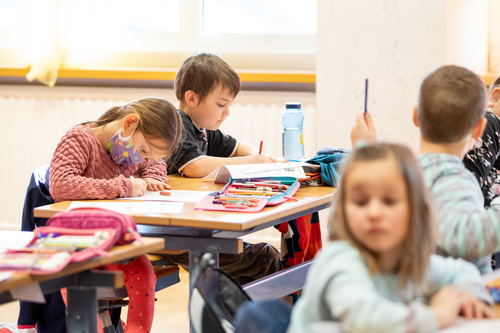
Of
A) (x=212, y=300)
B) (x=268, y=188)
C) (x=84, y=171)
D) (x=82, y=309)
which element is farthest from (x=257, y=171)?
(x=212, y=300)

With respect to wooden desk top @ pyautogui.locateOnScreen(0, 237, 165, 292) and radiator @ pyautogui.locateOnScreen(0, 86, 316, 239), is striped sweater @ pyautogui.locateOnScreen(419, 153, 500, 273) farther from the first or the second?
radiator @ pyautogui.locateOnScreen(0, 86, 316, 239)

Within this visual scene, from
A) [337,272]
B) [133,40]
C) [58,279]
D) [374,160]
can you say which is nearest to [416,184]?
[374,160]

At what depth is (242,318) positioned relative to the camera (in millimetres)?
1243

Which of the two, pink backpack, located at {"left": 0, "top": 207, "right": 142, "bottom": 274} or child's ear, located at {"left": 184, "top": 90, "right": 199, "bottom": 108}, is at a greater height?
child's ear, located at {"left": 184, "top": 90, "right": 199, "bottom": 108}

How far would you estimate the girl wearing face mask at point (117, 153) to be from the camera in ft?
7.30

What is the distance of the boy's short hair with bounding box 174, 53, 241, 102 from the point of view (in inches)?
117

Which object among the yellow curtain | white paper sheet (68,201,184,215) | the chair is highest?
the yellow curtain

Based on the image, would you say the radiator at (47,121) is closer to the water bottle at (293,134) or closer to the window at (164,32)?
the window at (164,32)

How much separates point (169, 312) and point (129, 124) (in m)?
1.31

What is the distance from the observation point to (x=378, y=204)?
1.09 metres

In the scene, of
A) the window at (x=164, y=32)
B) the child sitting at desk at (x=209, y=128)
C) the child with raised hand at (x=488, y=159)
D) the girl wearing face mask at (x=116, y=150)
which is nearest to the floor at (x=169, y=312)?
the child sitting at desk at (x=209, y=128)

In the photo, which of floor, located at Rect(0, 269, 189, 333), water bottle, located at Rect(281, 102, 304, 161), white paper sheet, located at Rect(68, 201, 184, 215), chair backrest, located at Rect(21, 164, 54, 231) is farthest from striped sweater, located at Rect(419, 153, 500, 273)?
floor, located at Rect(0, 269, 189, 333)

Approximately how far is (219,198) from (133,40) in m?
2.40

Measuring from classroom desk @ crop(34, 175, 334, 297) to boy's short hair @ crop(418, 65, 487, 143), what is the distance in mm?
549
